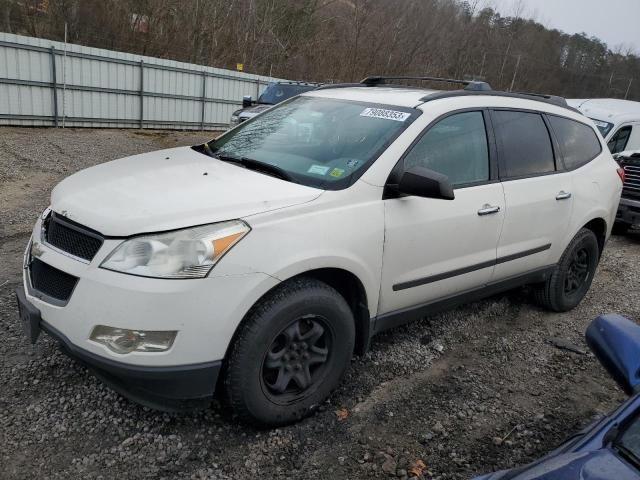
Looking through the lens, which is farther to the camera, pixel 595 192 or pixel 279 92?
pixel 279 92

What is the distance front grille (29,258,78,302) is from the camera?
2.46 m

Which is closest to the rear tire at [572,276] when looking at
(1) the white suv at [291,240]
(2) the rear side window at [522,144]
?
(1) the white suv at [291,240]

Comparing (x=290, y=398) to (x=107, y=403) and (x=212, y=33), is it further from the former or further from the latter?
(x=212, y=33)

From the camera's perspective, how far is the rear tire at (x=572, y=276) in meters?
4.56

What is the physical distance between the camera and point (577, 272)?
192 inches

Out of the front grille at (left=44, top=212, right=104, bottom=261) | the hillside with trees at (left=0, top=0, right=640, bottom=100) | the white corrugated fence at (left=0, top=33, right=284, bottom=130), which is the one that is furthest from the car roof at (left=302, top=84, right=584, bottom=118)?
the hillside with trees at (left=0, top=0, right=640, bottom=100)

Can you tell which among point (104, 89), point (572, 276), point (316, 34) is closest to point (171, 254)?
point (572, 276)

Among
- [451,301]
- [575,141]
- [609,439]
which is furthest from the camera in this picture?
[575,141]

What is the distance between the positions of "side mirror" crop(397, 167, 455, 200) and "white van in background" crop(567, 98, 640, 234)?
6500mm

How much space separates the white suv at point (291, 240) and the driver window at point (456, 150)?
0.04ft

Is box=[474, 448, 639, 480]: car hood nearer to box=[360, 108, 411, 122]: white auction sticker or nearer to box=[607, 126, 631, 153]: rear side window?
box=[360, 108, 411, 122]: white auction sticker

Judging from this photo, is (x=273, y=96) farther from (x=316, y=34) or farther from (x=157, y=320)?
(x=316, y=34)

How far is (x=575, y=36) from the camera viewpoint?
5741 cm

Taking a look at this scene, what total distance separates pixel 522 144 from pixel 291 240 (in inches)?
89.5
